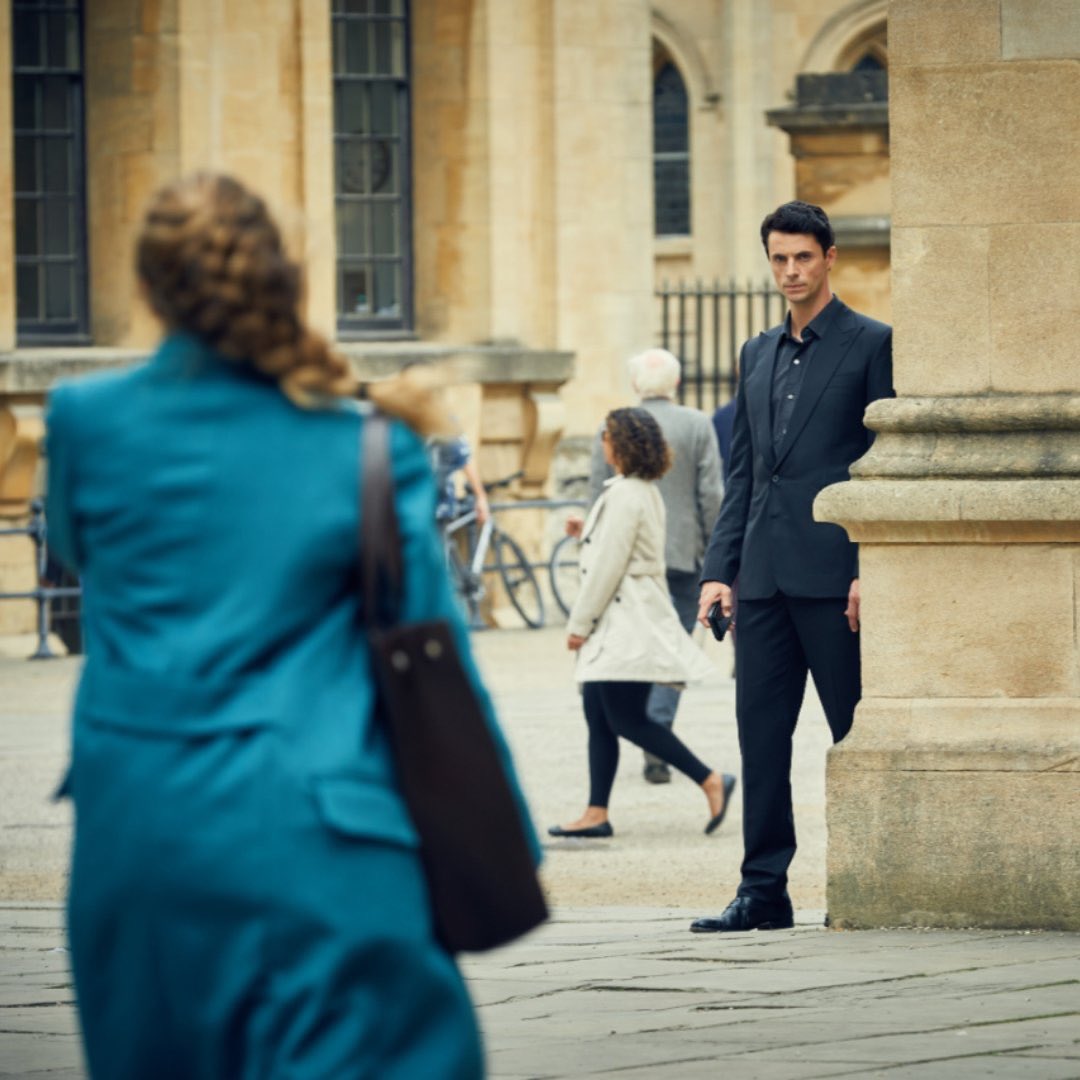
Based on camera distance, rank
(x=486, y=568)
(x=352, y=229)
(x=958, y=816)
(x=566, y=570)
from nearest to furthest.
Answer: (x=958, y=816) → (x=486, y=568) → (x=566, y=570) → (x=352, y=229)

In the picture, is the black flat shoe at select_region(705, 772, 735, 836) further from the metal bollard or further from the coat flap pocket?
the metal bollard

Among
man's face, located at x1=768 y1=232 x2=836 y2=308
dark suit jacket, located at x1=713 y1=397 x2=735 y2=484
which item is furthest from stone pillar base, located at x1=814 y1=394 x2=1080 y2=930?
dark suit jacket, located at x1=713 y1=397 x2=735 y2=484

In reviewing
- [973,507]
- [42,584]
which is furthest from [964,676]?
[42,584]

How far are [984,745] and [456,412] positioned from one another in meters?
14.5

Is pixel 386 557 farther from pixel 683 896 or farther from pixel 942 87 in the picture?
pixel 683 896

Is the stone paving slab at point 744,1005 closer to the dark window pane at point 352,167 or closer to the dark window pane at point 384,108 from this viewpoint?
the dark window pane at point 352,167

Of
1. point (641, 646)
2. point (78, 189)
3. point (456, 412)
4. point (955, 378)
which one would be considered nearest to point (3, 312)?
point (78, 189)

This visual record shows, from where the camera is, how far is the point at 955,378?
24.7ft

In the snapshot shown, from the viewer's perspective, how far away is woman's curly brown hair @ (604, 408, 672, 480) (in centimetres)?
1049

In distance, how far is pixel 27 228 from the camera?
21266 mm

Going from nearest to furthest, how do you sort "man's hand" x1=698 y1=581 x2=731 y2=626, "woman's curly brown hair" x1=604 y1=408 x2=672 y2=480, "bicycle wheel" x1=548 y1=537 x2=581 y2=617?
"man's hand" x1=698 y1=581 x2=731 y2=626 → "woman's curly brown hair" x1=604 y1=408 x2=672 y2=480 → "bicycle wheel" x1=548 y1=537 x2=581 y2=617

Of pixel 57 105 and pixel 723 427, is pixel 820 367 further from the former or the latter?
pixel 57 105

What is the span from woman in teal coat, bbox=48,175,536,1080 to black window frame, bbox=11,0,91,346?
17596 millimetres

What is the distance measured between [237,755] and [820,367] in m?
4.21
